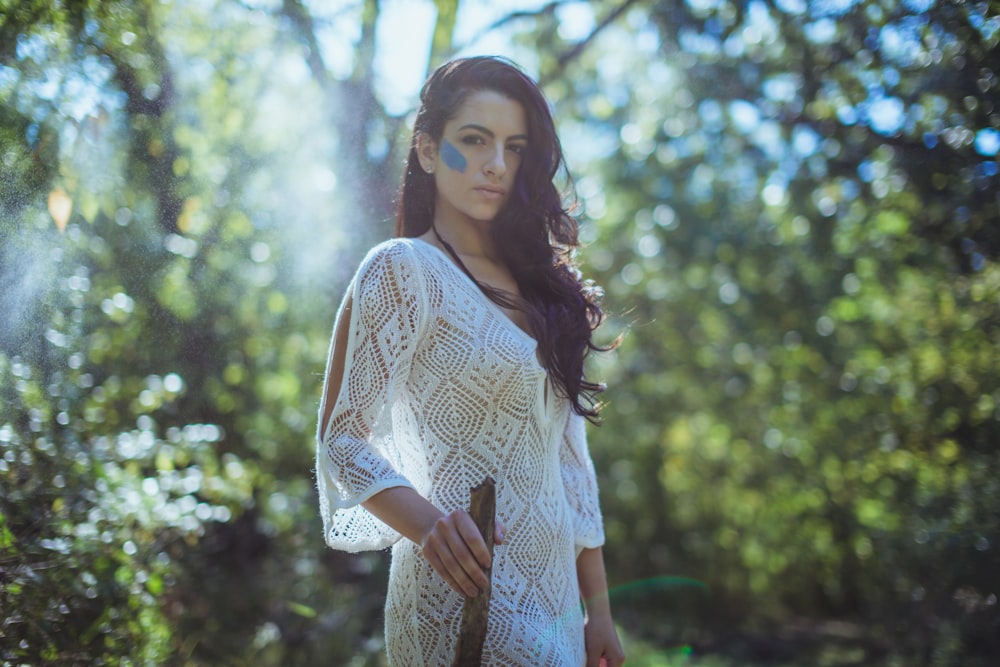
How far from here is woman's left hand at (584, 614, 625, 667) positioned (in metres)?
1.97

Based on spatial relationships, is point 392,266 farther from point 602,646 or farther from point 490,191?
point 602,646

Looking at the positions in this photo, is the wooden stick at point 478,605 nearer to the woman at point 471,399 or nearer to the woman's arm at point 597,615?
the woman at point 471,399

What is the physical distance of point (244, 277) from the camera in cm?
438

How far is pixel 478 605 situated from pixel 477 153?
3.54 feet

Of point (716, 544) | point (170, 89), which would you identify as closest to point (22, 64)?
point (170, 89)

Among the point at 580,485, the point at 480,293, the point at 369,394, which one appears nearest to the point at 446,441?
the point at 369,394

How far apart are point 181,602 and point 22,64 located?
208 centimetres

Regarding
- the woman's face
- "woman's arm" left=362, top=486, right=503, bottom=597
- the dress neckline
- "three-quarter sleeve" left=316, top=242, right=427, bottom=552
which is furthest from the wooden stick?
the woman's face

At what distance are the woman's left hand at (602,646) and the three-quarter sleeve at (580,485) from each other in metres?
0.19

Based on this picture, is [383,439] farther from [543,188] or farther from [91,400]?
[91,400]

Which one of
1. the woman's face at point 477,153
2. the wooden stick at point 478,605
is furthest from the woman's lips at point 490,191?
the wooden stick at point 478,605

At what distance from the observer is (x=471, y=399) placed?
1.76 m

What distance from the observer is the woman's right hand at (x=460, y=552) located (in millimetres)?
1403

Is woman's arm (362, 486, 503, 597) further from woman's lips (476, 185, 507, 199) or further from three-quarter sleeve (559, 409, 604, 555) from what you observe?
woman's lips (476, 185, 507, 199)
